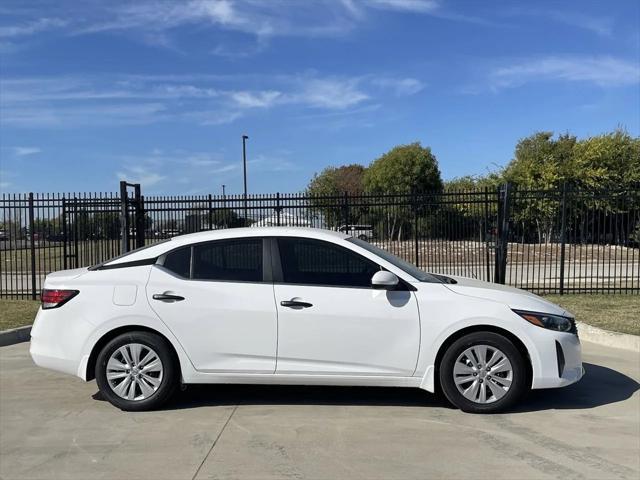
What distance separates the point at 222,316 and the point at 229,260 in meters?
0.57

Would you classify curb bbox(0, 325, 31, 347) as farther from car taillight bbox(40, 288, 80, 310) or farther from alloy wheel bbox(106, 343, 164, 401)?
alloy wheel bbox(106, 343, 164, 401)

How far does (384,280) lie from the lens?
201 inches

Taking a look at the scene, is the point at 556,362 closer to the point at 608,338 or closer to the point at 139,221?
the point at 608,338

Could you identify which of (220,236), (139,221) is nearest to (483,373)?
(220,236)

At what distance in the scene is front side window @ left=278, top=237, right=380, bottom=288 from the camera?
5.35 m

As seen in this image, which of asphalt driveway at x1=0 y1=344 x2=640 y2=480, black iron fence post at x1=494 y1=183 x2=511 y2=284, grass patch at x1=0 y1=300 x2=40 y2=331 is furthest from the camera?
black iron fence post at x1=494 y1=183 x2=511 y2=284

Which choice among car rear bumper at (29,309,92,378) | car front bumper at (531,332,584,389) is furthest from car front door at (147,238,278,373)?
car front bumper at (531,332,584,389)

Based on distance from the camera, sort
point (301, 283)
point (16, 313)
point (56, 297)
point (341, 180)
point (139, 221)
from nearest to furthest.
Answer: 1. point (301, 283)
2. point (56, 297)
3. point (16, 313)
4. point (139, 221)
5. point (341, 180)

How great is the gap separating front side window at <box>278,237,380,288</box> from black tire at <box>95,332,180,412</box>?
1.26 meters

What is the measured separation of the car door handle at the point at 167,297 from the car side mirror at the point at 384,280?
1743 mm

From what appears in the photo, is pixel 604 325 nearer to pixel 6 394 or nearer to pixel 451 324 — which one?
pixel 451 324

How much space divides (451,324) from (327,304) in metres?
1.10

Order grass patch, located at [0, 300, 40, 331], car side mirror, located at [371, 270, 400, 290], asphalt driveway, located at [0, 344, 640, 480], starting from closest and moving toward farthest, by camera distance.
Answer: asphalt driveway, located at [0, 344, 640, 480] < car side mirror, located at [371, 270, 400, 290] < grass patch, located at [0, 300, 40, 331]

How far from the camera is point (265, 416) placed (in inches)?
205
